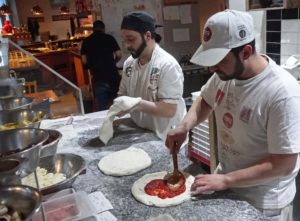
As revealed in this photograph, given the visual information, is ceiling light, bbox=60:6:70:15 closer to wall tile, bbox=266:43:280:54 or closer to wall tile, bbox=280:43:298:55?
wall tile, bbox=266:43:280:54

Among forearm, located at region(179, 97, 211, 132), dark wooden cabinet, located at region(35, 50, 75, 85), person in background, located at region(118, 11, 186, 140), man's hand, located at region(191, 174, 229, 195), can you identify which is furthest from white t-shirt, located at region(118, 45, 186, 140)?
dark wooden cabinet, located at region(35, 50, 75, 85)

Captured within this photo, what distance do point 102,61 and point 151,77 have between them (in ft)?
7.71

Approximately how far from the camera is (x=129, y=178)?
147 cm

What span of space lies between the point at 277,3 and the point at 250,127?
1590 millimetres

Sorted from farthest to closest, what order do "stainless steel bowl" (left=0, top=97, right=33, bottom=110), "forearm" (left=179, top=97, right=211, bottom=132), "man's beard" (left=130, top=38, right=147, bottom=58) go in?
"stainless steel bowl" (left=0, top=97, right=33, bottom=110) < "man's beard" (left=130, top=38, right=147, bottom=58) < "forearm" (left=179, top=97, right=211, bottom=132)

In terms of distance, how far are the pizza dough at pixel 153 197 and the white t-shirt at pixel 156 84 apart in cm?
61

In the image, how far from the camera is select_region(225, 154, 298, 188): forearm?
1167 millimetres

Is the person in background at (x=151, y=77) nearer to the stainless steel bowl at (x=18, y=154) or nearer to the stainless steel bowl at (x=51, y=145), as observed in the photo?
the stainless steel bowl at (x=51, y=145)

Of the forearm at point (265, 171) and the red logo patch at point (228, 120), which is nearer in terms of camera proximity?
the forearm at point (265, 171)

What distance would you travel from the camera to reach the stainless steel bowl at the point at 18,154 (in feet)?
2.71

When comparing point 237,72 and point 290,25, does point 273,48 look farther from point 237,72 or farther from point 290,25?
point 237,72

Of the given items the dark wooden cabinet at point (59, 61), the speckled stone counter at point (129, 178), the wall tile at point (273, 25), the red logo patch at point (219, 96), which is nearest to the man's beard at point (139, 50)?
the speckled stone counter at point (129, 178)

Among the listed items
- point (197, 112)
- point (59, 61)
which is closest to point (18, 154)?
point (197, 112)

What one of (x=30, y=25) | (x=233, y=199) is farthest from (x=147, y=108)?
(x=30, y=25)
